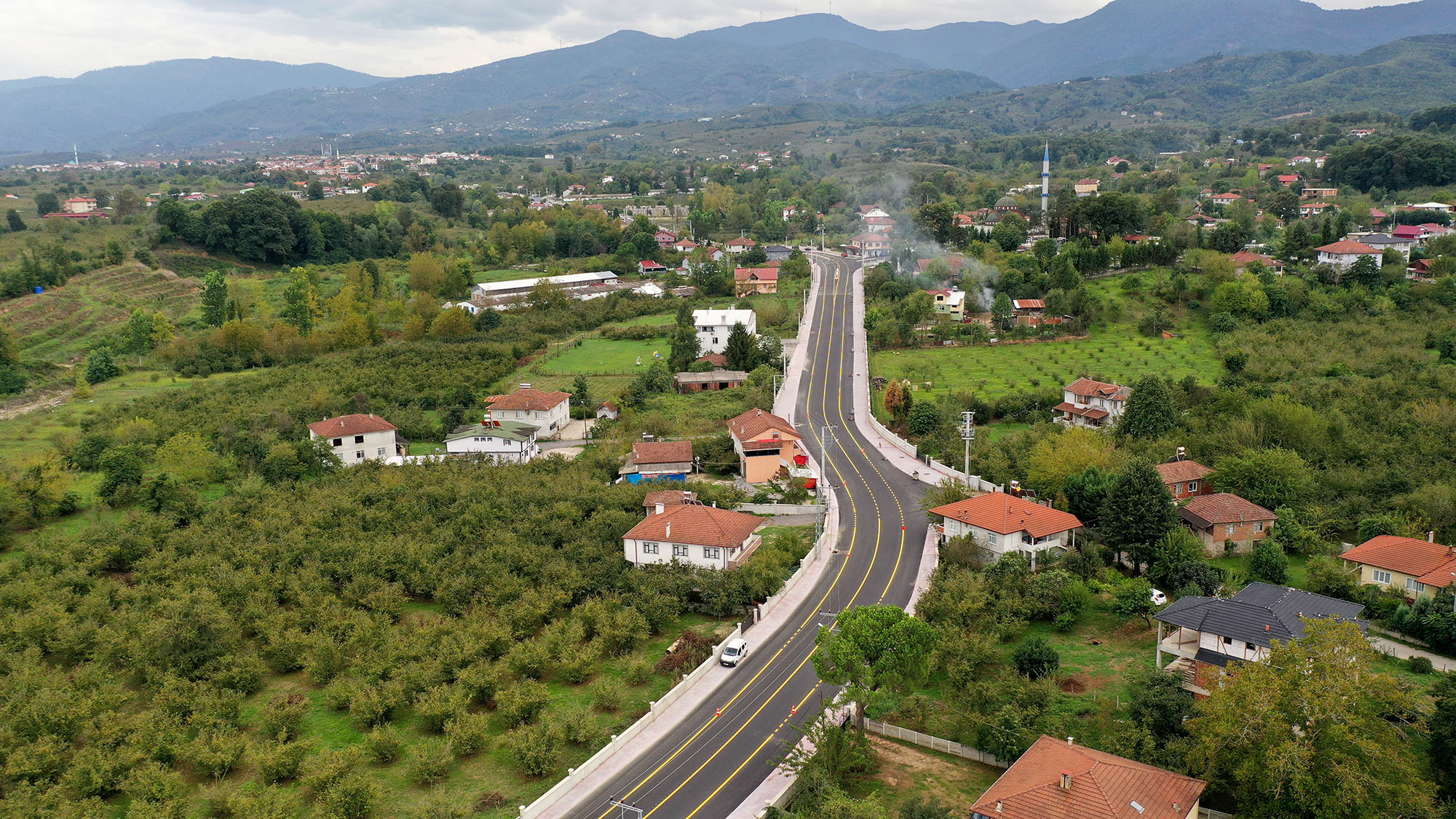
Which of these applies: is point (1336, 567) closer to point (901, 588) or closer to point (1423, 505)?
point (1423, 505)

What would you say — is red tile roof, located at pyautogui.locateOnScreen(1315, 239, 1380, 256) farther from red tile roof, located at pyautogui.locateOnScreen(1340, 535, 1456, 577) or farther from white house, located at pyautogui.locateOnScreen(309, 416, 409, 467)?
white house, located at pyautogui.locateOnScreen(309, 416, 409, 467)

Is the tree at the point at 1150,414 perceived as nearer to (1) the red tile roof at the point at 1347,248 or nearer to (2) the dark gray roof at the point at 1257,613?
(2) the dark gray roof at the point at 1257,613

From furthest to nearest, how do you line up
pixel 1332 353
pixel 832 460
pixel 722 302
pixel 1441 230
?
pixel 722 302 → pixel 1441 230 → pixel 1332 353 → pixel 832 460

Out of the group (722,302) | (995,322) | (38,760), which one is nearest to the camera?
(38,760)

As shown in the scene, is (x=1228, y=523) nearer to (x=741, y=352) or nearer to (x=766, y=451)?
(x=766, y=451)

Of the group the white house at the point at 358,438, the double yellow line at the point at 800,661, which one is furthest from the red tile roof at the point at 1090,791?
the white house at the point at 358,438

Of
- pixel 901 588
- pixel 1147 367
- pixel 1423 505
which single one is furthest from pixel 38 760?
pixel 1147 367

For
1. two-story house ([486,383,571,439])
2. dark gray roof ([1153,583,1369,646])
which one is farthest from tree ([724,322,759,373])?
dark gray roof ([1153,583,1369,646])
